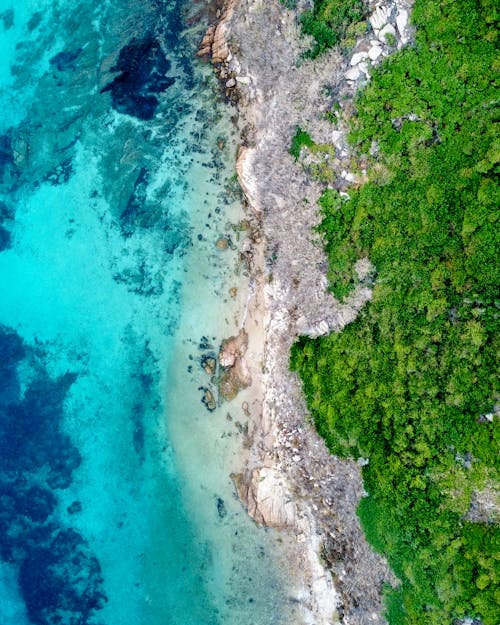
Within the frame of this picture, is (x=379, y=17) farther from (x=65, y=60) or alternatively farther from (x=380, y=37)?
(x=65, y=60)

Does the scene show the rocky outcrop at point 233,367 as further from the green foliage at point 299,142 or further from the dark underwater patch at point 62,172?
the dark underwater patch at point 62,172

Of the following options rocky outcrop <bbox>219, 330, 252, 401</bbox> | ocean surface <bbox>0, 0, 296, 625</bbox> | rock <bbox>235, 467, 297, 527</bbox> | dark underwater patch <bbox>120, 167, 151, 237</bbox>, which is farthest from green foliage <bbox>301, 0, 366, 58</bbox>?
rock <bbox>235, 467, 297, 527</bbox>

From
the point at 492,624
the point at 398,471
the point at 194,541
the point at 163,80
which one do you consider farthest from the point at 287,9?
the point at 492,624

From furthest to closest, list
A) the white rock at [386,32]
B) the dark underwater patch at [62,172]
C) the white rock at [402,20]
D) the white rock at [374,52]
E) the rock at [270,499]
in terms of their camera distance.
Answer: the dark underwater patch at [62,172] < the rock at [270,499] < the white rock at [374,52] < the white rock at [386,32] < the white rock at [402,20]

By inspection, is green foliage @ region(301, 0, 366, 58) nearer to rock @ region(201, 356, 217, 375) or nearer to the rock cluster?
the rock cluster

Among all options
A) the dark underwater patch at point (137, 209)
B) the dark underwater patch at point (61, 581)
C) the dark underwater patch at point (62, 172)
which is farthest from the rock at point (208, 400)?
the dark underwater patch at point (62, 172)

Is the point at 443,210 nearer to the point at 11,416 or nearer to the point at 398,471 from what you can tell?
the point at 398,471

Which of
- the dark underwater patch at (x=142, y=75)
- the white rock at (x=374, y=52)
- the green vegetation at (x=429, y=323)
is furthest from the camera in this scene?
the dark underwater patch at (x=142, y=75)

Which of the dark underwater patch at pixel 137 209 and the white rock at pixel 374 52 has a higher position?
the white rock at pixel 374 52
